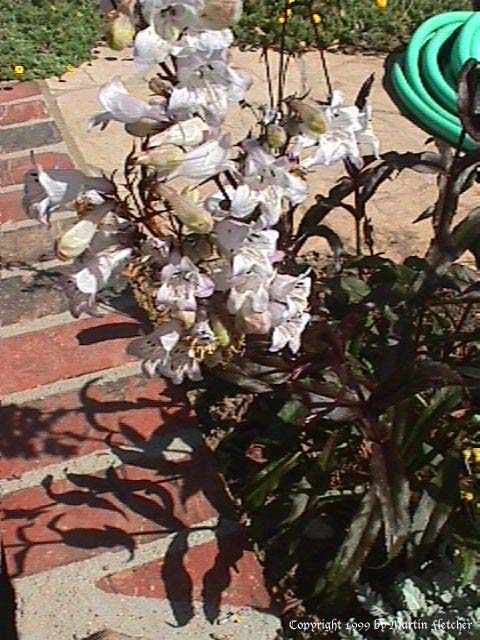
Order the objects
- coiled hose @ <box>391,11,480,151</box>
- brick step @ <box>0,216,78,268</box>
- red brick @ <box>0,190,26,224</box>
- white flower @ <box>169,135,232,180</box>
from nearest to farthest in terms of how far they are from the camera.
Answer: white flower @ <box>169,135,232,180</box> < brick step @ <box>0,216,78,268</box> < red brick @ <box>0,190,26,224</box> < coiled hose @ <box>391,11,480,151</box>

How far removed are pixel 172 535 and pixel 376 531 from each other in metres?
0.42

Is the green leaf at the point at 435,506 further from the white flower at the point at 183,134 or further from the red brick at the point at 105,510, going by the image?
the white flower at the point at 183,134

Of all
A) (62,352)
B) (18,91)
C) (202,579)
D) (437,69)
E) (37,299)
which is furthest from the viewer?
(437,69)

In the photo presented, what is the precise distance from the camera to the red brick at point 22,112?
11.3 feet

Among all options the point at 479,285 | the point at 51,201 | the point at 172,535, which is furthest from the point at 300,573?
the point at 51,201

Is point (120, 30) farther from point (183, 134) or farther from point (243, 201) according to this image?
point (243, 201)

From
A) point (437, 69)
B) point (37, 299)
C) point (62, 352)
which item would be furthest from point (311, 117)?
point (437, 69)

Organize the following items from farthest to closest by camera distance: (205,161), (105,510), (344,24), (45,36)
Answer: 1. (344,24)
2. (45,36)
3. (105,510)
4. (205,161)

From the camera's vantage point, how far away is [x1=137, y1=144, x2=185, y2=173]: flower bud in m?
1.44

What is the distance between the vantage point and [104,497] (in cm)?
216

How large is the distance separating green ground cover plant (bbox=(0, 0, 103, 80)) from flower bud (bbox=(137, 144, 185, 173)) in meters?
2.58

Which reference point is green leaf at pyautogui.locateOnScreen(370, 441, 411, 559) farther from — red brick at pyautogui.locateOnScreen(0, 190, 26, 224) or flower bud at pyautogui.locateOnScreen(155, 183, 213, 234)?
red brick at pyautogui.locateOnScreen(0, 190, 26, 224)

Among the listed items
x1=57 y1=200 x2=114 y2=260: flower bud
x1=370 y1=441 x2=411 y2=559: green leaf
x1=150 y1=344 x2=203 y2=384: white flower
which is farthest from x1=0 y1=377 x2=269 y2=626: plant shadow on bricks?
x1=57 y1=200 x2=114 y2=260: flower bud

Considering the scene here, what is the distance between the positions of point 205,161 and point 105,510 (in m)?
0.90
